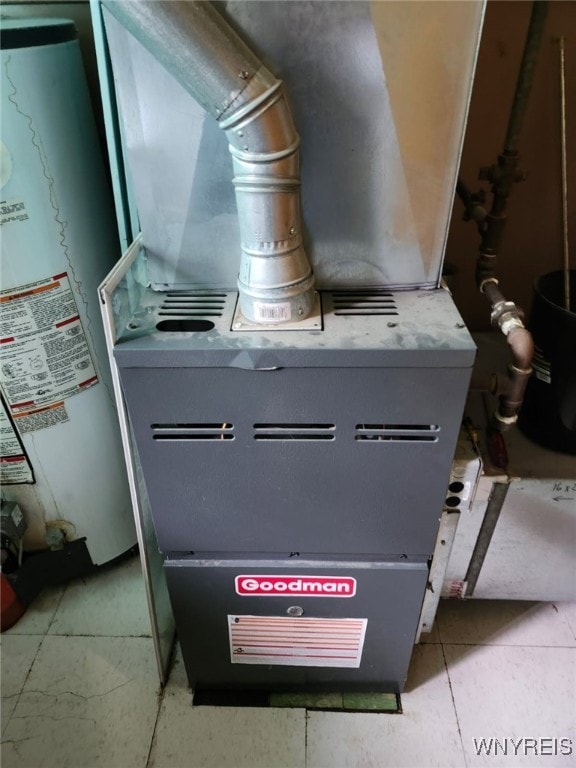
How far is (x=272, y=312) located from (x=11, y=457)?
2.37ft

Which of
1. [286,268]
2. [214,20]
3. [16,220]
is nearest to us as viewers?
[214,20]

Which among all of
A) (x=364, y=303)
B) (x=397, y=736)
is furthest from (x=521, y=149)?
(x=397, y=736)

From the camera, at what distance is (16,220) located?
92cm

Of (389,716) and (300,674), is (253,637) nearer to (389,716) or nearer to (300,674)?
(300,674)

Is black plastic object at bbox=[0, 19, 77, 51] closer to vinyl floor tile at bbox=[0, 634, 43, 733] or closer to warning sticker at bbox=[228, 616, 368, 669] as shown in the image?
warning sticker at bbox=[228, 616, 368, 669]

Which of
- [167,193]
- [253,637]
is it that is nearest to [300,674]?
[253,637]

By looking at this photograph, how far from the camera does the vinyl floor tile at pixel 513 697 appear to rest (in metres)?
1.10

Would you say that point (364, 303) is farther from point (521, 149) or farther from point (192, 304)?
point (521, 149)

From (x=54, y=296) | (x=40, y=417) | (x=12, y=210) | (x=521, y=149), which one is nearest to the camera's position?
(x=12, y=210)

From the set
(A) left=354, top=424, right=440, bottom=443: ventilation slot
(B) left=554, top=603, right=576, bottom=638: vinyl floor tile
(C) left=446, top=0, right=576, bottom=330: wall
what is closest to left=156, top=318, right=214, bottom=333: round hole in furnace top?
(A) left=354, top=424, right=440, bottom=443: ventilation slot

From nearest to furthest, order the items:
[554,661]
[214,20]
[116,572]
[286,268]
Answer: [214,20] → [286,268] → [554,661] → [116,572]

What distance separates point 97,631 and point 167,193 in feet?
3.47

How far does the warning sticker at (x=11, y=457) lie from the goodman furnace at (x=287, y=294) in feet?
1.12

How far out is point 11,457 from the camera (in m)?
1.16
